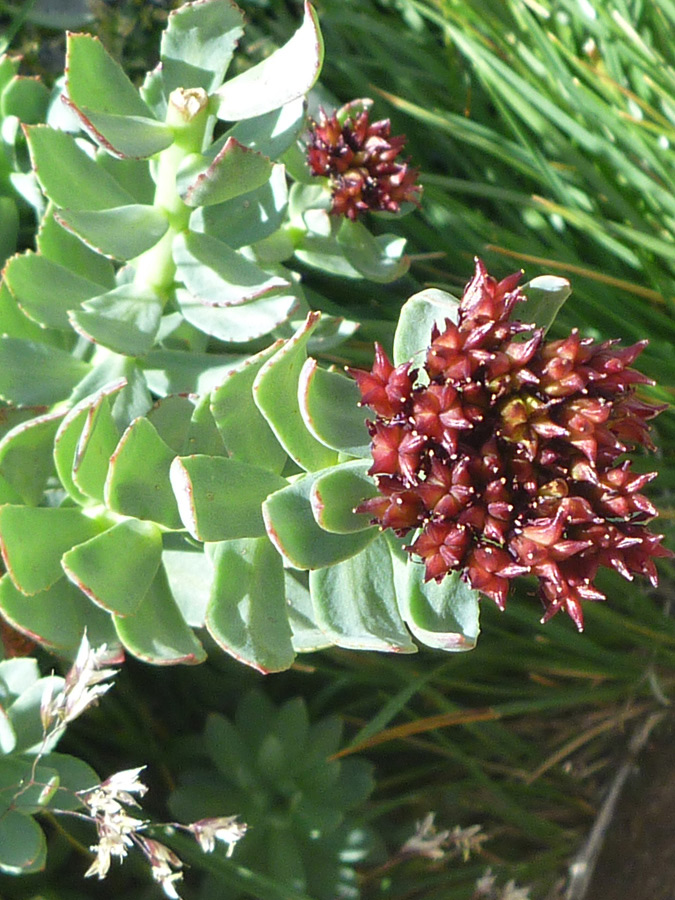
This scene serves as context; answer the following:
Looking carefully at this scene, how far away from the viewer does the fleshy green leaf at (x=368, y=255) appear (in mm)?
1162

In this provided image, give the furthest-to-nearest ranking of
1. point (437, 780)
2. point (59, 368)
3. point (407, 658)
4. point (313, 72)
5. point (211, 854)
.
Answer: point (437, 780)
point (407, 658)
point (211, 854)
point (59, 368)
point (313, 72)

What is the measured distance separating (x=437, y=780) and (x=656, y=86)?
1400mm

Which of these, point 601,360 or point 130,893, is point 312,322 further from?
point 130,893

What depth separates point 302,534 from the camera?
32.2 inches

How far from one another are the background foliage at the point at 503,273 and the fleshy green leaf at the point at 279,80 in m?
0.56

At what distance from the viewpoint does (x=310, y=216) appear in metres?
1.16

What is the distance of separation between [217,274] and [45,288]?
0.24 m

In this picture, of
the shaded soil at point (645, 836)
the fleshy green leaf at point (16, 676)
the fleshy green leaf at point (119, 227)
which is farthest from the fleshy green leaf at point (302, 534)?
the shaded soil at point (645, 836)

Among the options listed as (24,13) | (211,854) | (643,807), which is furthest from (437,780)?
(24,13)

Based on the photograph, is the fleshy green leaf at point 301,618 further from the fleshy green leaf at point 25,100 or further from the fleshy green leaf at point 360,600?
the fleshy green leaf at point 25,100

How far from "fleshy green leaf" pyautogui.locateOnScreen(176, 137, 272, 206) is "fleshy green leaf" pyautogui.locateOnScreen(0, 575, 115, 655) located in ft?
1.57

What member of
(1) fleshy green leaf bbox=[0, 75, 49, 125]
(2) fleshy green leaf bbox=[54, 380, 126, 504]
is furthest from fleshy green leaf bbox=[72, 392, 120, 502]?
(1) fleshy green leaf bbox=[0, 75, 49, 125]

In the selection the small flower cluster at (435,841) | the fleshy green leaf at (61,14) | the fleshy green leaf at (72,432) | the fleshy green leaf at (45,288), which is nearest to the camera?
the fleshy green leaf at (72,432)

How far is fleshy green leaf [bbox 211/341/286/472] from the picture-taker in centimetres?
87
